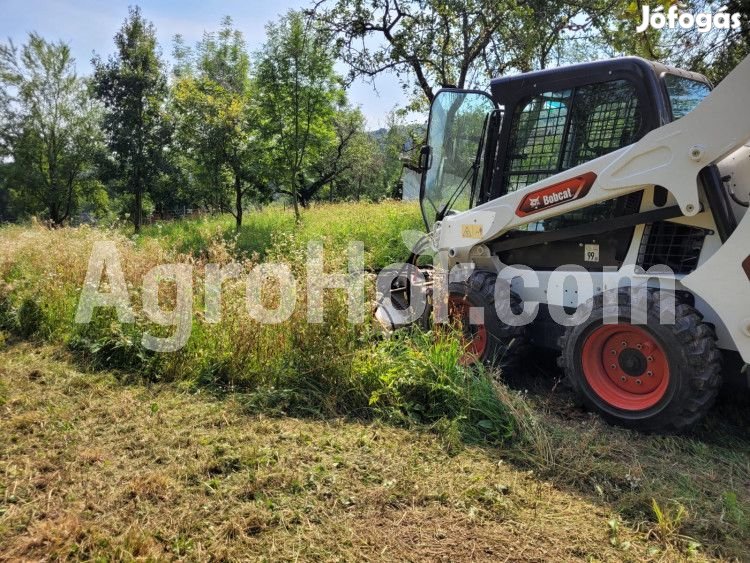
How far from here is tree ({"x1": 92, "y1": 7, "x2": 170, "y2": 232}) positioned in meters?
18.8

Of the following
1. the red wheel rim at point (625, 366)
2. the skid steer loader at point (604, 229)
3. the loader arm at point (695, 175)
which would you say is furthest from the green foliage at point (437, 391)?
the loader arm at point (695, 175)

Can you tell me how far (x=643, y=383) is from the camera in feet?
11.6

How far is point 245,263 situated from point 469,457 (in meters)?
2.77

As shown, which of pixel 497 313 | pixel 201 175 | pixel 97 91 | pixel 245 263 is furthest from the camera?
pixel 97 91

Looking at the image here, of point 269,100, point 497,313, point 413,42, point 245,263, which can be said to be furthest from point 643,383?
point 269,100

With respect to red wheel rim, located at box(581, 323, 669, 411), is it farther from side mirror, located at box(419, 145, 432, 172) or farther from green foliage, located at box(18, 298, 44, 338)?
green foliage, located at box(18, 298, 44, 338)

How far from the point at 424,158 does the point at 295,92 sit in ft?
30.3

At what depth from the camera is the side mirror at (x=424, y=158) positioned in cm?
491

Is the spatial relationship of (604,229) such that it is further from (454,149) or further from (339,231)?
(339,231)

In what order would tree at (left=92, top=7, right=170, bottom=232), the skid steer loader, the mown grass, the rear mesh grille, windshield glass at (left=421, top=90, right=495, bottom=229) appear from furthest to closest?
tree at (left=92, top=7, right=170, bottom=232)
windshield glass at (left=421, top=90, right=495, bottom=229)
the rear mesh grille
the skid steer loader
the mown grass

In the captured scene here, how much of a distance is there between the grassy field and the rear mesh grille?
43.6 inches

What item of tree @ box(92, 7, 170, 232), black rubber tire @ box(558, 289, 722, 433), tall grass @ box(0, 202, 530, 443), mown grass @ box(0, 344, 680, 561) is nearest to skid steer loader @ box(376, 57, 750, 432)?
black rubber tire @ box(558, 289, 722, 433)

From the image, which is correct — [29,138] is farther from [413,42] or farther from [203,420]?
[203,420]

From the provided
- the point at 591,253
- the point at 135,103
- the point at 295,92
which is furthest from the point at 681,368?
the point at 135,103
